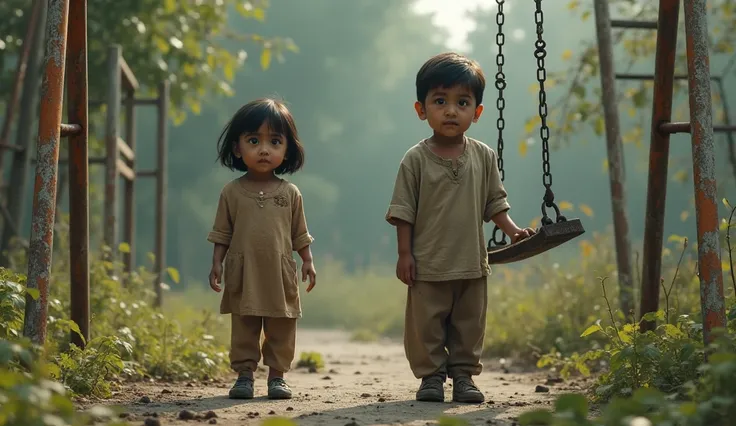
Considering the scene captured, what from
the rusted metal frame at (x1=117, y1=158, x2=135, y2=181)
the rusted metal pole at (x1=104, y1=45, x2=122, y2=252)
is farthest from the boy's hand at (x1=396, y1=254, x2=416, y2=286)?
the rusted metal frame at (x1=117, y1=158, x2=135, y2=181)

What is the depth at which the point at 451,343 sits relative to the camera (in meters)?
5.28

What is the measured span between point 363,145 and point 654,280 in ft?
126

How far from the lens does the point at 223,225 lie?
5.33m

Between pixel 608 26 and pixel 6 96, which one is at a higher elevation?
pixel 6 96

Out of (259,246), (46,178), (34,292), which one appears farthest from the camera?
(259,246)

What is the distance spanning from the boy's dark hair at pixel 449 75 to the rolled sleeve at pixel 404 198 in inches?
15.0

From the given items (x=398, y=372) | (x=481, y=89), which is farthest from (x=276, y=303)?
(x=398, y=372)

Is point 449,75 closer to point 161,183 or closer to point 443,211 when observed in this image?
point 443,211

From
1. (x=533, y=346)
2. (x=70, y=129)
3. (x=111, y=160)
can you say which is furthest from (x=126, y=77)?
(x=533, y=346)

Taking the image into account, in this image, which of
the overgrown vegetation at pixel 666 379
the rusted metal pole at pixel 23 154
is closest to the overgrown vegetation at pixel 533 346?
the overgrown vegetation at pixel 666 379

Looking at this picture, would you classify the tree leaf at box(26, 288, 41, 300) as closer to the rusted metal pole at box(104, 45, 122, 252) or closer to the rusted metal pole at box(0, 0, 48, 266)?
the rusted metal pole at box(104, 45, 122, 252)

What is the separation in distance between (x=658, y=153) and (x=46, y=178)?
3.01 metres

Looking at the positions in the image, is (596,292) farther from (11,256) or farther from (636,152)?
(636,152)

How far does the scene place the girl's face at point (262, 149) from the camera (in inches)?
209
